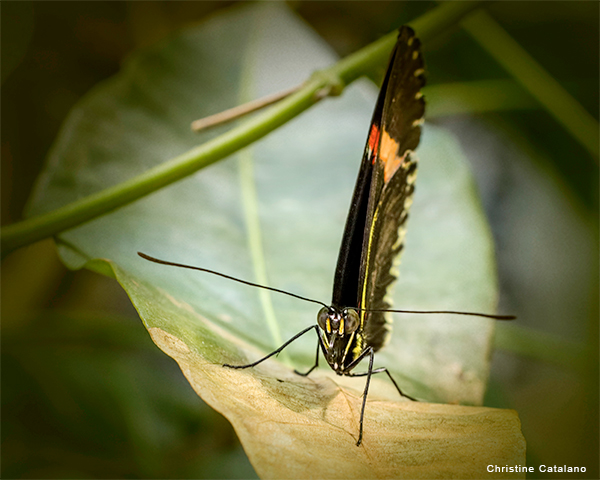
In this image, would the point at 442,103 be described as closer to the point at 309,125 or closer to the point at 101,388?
the point at 309,125

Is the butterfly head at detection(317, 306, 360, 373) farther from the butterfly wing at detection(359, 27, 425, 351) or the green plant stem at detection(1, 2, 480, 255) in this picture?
the green plant stem at detection(1, 2, 480, 255)

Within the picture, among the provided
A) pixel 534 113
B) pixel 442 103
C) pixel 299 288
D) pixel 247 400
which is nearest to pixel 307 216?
pixel 299 288

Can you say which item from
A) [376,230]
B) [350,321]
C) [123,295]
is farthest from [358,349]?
[123,295]

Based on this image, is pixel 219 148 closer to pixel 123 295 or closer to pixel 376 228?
pixel 376 228

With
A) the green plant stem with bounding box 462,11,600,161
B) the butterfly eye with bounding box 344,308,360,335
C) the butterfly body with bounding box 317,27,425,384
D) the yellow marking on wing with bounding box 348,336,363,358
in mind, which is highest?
the green plant stem with bounding box 462,11,600,161

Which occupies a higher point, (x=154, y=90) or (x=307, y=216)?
(x=154, y=90)

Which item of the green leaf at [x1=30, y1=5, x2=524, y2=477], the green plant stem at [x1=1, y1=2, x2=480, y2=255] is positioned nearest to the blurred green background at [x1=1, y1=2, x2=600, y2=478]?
the green leaf at [x1=30, y1=5, x2=524, y2=477]
